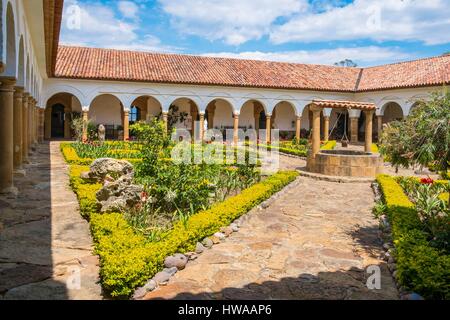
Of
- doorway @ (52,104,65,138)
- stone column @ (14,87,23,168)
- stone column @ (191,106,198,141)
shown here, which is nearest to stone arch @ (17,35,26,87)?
stone column @ (14,87,23,168)

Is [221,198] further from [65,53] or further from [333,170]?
[65,53]

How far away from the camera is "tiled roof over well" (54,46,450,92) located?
26.0 metres

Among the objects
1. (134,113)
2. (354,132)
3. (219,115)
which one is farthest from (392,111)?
(134,113)

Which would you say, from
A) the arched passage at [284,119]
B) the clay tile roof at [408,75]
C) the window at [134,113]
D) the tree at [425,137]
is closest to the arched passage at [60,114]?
the window at [134,113]

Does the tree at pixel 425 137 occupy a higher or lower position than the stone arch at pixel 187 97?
lower

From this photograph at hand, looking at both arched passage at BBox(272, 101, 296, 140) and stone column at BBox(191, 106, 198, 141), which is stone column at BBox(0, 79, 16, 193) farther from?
arched passage at BBox(272, 101, 296, 140)

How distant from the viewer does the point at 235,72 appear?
3012 cm

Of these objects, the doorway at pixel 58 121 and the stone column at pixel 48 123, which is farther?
the doorway at pixel 58 121

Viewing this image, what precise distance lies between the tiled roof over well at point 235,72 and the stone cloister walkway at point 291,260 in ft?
62.8

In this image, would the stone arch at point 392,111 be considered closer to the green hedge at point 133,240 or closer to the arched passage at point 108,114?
the arched passage at point 108,114

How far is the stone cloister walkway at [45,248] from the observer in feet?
15.6

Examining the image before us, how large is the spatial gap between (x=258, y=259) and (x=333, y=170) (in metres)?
9.35
